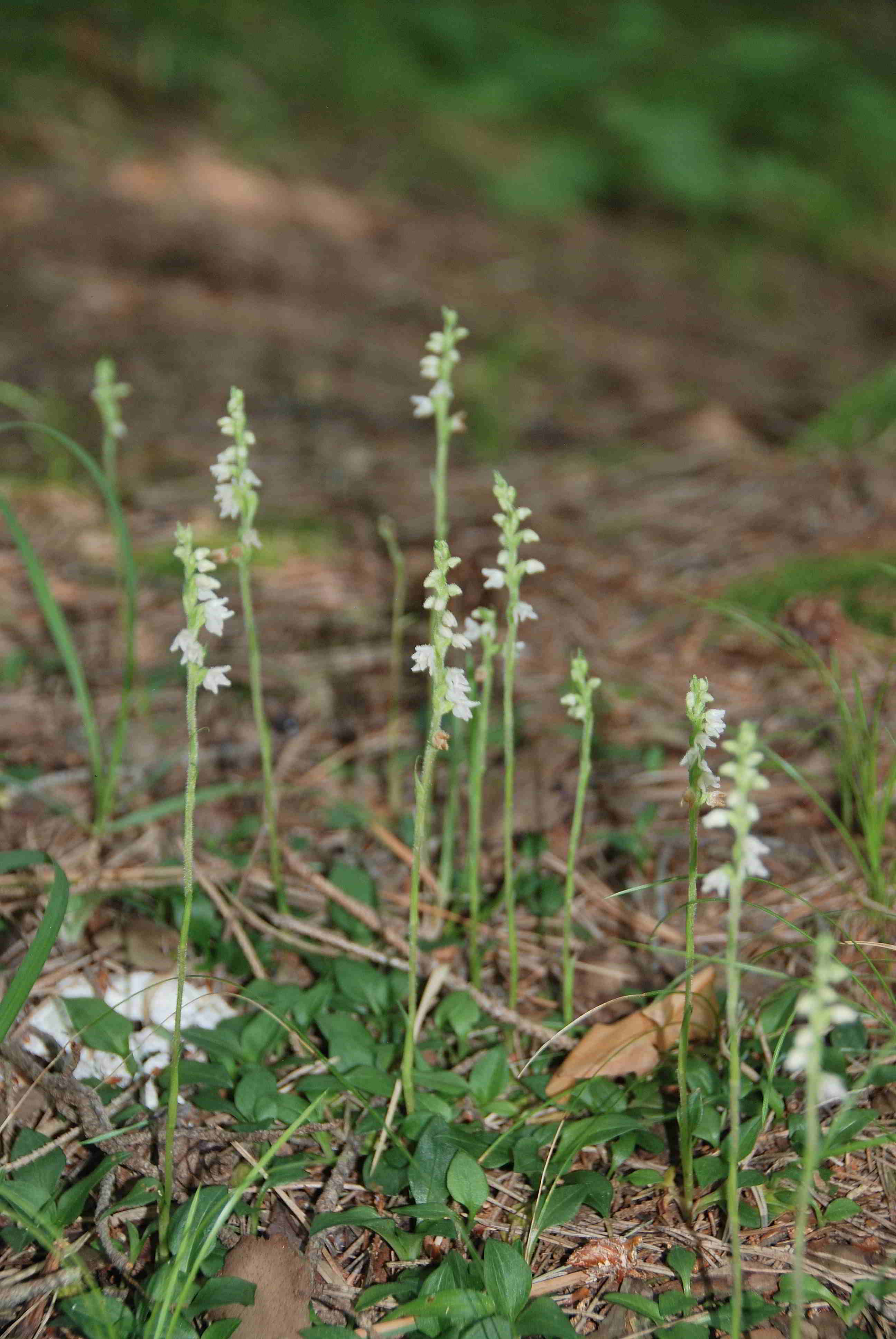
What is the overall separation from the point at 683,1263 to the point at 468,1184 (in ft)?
1.19

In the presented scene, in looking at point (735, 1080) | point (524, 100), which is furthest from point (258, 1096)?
point (524, 100)

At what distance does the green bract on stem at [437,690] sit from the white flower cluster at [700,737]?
35 centimetres

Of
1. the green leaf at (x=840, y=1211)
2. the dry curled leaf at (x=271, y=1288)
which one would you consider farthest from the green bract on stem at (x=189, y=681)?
the green leaf at (x=840, y=1211)

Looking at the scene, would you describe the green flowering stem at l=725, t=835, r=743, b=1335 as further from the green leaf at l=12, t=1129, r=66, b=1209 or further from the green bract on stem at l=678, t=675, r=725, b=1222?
the green leaf at l=12, t=1129, r=66, b=1209

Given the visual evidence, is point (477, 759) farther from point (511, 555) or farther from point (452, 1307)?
point (452, 1307)

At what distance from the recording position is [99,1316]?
149 cm

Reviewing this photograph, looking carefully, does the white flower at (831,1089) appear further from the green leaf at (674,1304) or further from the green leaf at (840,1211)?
the green leaf at (674,1304)

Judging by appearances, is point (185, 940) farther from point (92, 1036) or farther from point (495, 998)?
point (495, 998)

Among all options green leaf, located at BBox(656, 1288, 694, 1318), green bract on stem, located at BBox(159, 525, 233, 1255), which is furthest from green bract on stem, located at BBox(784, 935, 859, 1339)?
green bract on stem, located at BBox(159, 525, 233, 1255)

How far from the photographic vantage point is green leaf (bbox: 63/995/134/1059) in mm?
1938

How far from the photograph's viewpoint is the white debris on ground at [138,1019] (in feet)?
6.41

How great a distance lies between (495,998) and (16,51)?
693 cm

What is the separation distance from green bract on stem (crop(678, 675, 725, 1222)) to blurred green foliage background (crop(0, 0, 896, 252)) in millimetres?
6400

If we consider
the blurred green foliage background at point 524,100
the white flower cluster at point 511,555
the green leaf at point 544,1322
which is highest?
the blurred green foliage background at point 524,100
